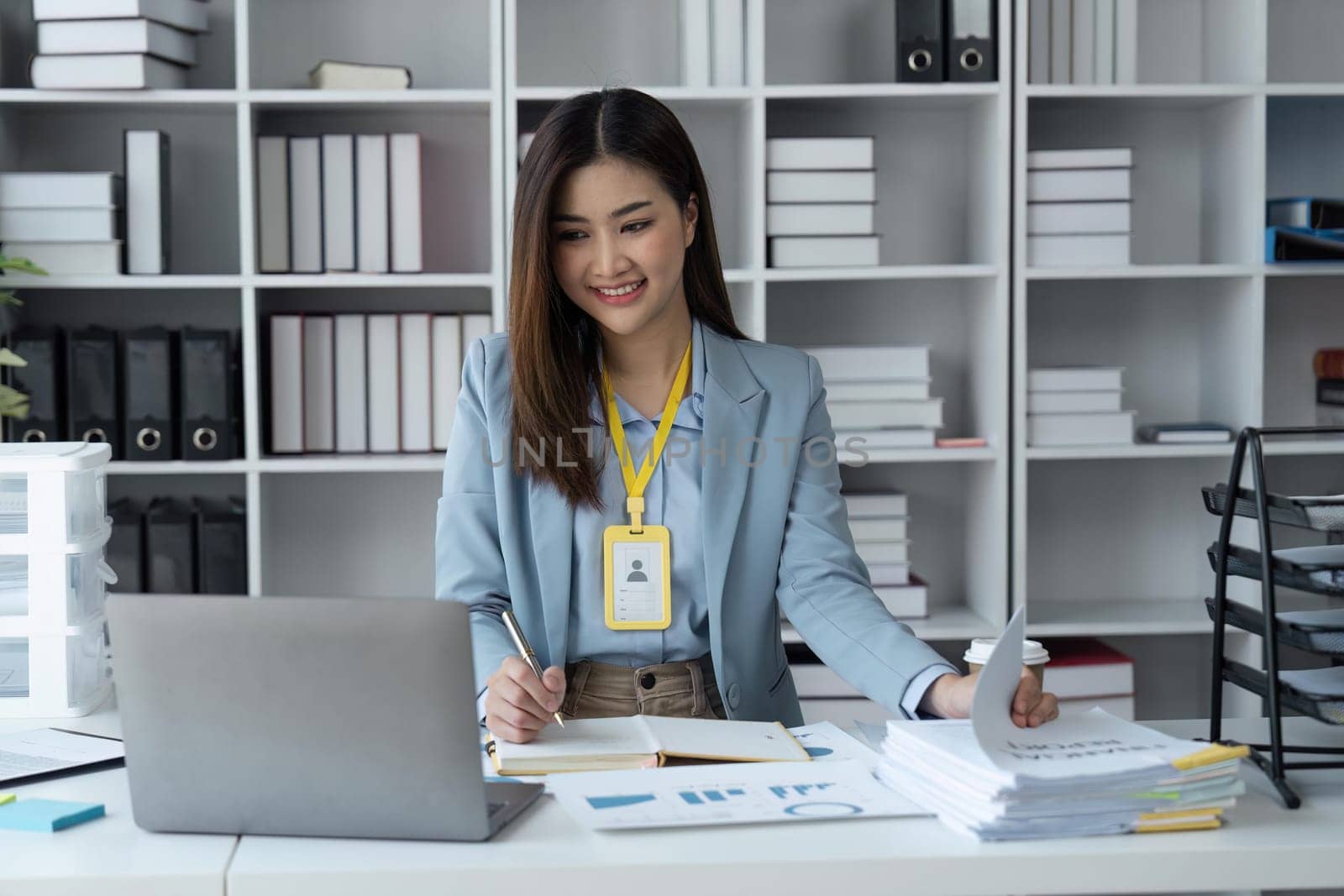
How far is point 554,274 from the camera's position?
1714mm

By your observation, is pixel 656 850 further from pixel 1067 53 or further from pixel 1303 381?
pixel 1303 381

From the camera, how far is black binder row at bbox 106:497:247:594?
2762mm

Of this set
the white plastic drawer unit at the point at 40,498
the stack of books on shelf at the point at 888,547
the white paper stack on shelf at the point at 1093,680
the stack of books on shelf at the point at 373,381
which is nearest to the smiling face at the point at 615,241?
the white plastic drawer unit at the point at 40,498

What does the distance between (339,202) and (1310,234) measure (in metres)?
2.08

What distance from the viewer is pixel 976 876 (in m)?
1.04

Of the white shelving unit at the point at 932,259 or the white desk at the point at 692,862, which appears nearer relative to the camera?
the white desk at the point at 692,862

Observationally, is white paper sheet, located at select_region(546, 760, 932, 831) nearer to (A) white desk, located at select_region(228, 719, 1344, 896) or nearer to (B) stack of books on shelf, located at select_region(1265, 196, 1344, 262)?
(A) white desk, located at select_region(228, 719, 1344, 896)

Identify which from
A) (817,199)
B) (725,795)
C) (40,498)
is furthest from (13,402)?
(725,795)

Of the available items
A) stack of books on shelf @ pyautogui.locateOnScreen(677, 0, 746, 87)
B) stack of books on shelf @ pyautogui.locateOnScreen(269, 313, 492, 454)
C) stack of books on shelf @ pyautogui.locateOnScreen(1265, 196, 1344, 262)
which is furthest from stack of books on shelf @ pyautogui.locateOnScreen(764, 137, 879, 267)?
stack of books on shelf @ pyautogui.locateOnScreen(1265, 196, 1344, 262)

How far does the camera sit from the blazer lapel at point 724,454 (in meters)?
1.70

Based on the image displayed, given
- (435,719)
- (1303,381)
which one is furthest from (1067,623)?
(435,719)

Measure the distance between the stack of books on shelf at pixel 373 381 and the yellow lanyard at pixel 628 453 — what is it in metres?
1.15

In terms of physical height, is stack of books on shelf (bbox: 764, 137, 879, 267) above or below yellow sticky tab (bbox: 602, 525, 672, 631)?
above

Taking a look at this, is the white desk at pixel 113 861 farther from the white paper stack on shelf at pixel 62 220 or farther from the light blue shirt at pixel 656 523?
the white paper stack on shelf at pixel 62 220
